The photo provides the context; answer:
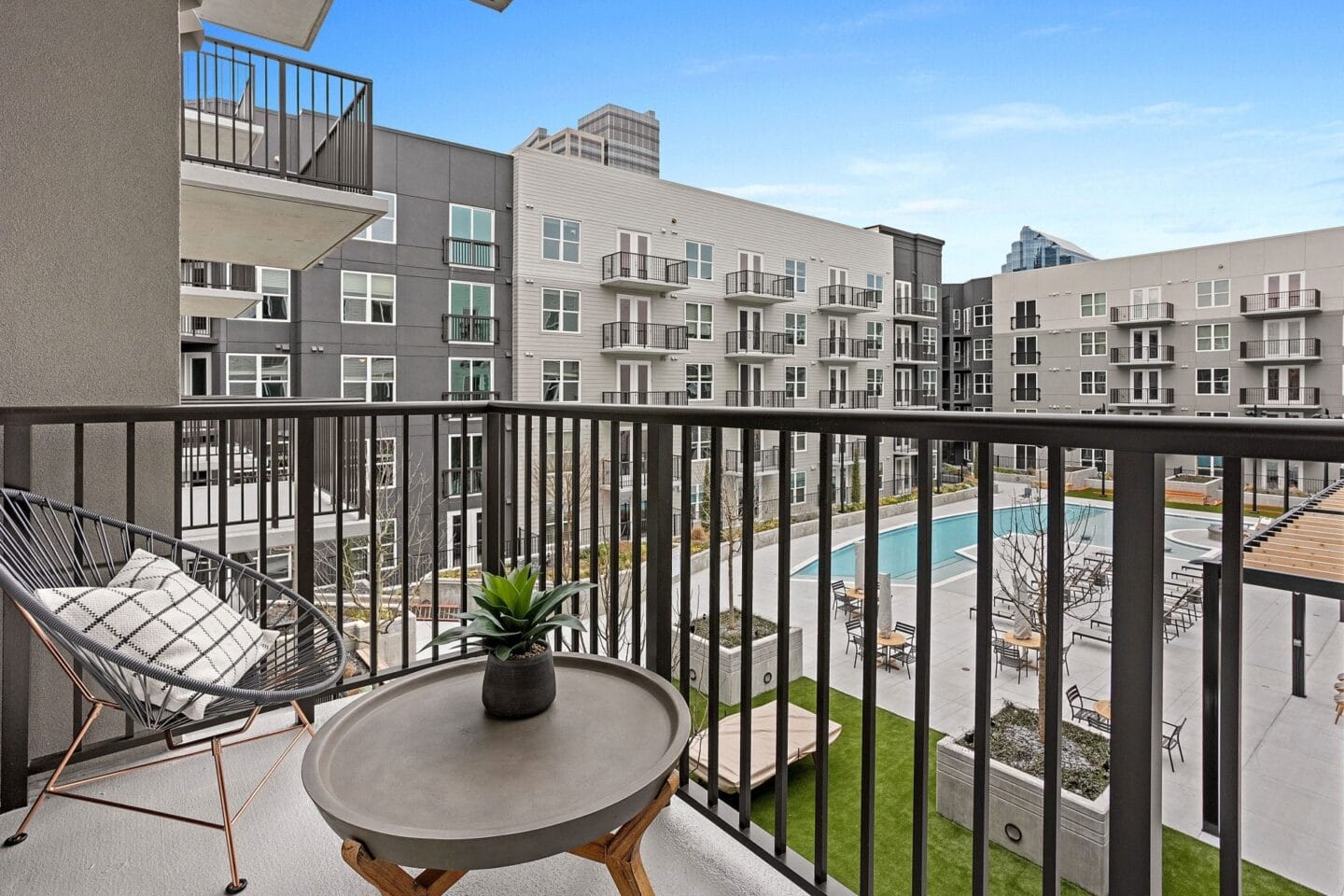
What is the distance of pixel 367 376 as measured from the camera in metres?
11.0

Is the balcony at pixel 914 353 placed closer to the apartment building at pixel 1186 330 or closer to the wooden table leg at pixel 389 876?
the apartment building at pixel 1186 330

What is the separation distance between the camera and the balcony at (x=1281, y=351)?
1662 cm

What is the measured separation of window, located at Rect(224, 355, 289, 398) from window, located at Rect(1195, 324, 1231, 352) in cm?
2064

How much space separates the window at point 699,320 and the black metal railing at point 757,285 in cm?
65

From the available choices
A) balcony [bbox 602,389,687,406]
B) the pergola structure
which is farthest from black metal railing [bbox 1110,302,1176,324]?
the pergola structure

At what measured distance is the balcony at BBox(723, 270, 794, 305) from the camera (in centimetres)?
1541

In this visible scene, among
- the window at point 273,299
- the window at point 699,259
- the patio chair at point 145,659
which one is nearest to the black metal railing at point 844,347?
the window at point 699,259

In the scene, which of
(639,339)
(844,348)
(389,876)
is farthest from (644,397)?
(389,876)

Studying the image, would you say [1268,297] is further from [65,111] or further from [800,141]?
[65,111]

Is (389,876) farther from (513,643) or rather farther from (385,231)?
(385,231)

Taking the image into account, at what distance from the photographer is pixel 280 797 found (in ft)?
5.05

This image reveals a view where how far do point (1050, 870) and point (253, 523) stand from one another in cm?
463

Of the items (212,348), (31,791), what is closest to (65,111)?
(31,791)

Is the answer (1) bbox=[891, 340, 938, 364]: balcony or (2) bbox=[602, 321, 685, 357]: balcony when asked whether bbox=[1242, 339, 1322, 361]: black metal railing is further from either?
(2) bbox=[602, 321, 685, 357]: balcony
